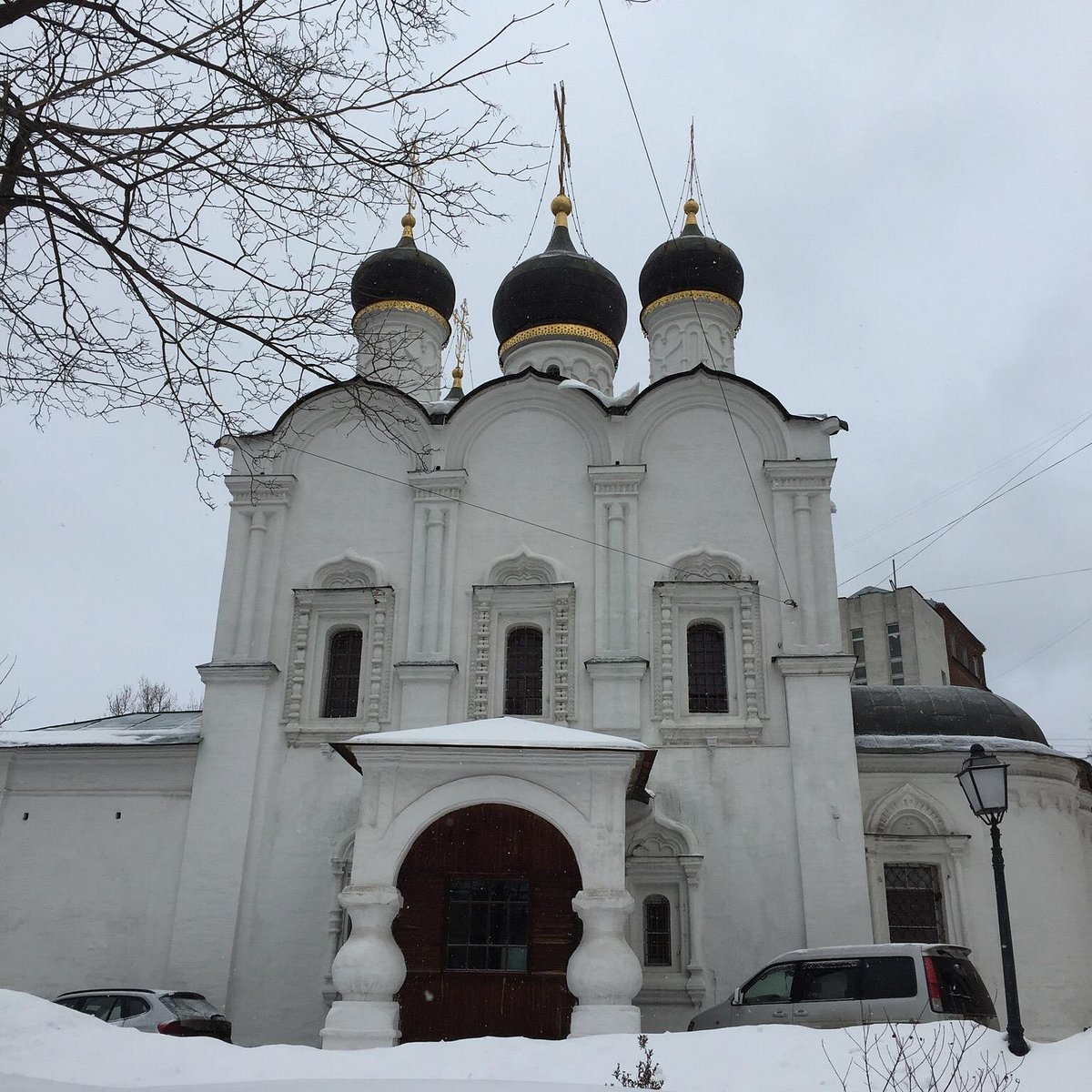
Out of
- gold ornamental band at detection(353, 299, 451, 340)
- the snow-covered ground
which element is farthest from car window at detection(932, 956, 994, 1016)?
gold ornamental band at detection(353, 299, 451, 340)

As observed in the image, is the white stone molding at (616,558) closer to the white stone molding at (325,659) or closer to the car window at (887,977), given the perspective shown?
the white stone molding at (325,659)

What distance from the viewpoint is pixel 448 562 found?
36.5 feet

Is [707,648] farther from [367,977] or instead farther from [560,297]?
[560,297]

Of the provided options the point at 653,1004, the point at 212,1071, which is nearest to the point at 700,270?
the point at 653,1004

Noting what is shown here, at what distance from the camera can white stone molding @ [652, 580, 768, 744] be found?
1024 cm

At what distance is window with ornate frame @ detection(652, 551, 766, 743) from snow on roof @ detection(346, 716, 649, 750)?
2060mm

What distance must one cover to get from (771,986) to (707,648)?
3809mm

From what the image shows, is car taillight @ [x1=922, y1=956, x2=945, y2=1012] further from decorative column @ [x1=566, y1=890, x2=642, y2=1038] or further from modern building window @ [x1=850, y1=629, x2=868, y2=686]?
modern building window @ [x1=850, y1=629, x2=868, y2=686]

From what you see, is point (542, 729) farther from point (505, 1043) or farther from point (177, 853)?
point (177, 853)

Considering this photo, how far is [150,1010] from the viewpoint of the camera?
805cm

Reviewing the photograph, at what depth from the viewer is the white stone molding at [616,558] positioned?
10.6m

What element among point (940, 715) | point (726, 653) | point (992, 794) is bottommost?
point (992, 794)

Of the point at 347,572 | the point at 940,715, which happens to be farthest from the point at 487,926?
the point at 940,715

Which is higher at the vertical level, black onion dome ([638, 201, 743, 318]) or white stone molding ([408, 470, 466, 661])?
black onion dome ([638, 201, 743, 318])
